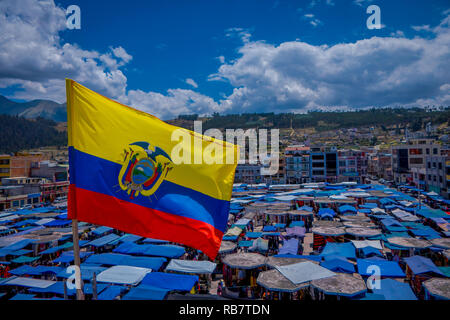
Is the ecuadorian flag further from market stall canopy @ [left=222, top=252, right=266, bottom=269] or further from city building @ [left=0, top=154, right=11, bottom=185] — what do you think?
city building @ [left=0, top=154, right=11, bottom=185]

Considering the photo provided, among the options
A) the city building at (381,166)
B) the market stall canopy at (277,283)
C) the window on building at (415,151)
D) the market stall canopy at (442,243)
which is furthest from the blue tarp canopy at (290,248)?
the city building at (381,166)

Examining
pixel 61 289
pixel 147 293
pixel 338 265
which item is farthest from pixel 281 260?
pixel 61 289

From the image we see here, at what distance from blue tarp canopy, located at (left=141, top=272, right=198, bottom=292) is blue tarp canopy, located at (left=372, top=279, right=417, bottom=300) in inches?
247

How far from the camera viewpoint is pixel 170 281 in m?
10.9

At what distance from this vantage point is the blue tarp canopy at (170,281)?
10578 millimetres

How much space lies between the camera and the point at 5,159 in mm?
51156

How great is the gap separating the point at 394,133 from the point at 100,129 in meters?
158

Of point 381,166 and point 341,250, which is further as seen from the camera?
point 381,166

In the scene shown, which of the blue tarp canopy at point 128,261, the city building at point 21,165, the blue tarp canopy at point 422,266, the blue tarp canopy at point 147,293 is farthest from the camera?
the city building at point 21,165

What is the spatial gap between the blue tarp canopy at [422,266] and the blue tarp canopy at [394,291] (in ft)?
6.04

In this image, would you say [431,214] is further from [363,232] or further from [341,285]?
[341,285]

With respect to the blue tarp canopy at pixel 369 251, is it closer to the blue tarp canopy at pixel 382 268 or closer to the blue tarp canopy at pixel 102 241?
the blue tarp canopy at pixel 382 268

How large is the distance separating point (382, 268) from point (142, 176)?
11337mm
